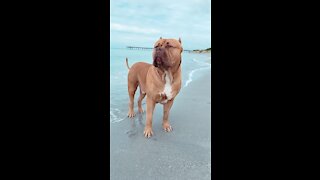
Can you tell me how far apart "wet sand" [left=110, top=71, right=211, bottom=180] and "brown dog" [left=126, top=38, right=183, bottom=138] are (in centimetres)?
18

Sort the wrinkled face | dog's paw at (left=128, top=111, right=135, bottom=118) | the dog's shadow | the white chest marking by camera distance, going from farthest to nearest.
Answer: dog's paw at (left=128, top=111, right=135, bottom=118)
the dog's shadow
the white chest marking
the wrinkled face

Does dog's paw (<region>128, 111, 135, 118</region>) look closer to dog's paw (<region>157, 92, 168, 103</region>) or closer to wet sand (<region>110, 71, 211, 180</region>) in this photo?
wet sand (<region>110, 71, 211, 180</region>)

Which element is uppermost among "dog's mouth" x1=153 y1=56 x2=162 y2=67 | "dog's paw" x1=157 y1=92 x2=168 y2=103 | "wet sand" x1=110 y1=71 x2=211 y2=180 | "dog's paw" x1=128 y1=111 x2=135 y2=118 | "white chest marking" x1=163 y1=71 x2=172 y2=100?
"dog's mouth" x1=153 y1=56 x2=162 y2=67

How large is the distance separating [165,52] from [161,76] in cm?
34

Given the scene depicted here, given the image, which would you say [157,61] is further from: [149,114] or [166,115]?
[166,115]

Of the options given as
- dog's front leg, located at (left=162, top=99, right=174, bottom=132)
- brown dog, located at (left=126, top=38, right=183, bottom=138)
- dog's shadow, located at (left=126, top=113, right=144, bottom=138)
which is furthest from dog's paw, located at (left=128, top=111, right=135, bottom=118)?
dog's front leg, located at (left=162, top=99, right=174, bottom=132)

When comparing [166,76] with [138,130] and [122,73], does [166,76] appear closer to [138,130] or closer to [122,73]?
[138,130]

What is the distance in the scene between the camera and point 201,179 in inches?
63.2

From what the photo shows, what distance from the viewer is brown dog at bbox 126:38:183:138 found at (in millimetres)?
1990

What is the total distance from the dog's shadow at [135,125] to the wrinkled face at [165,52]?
84 centimetres

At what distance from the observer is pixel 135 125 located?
2672 millimetres

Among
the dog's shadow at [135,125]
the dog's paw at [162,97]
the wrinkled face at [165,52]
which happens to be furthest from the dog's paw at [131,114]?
the wrinkled face at [165,52]
